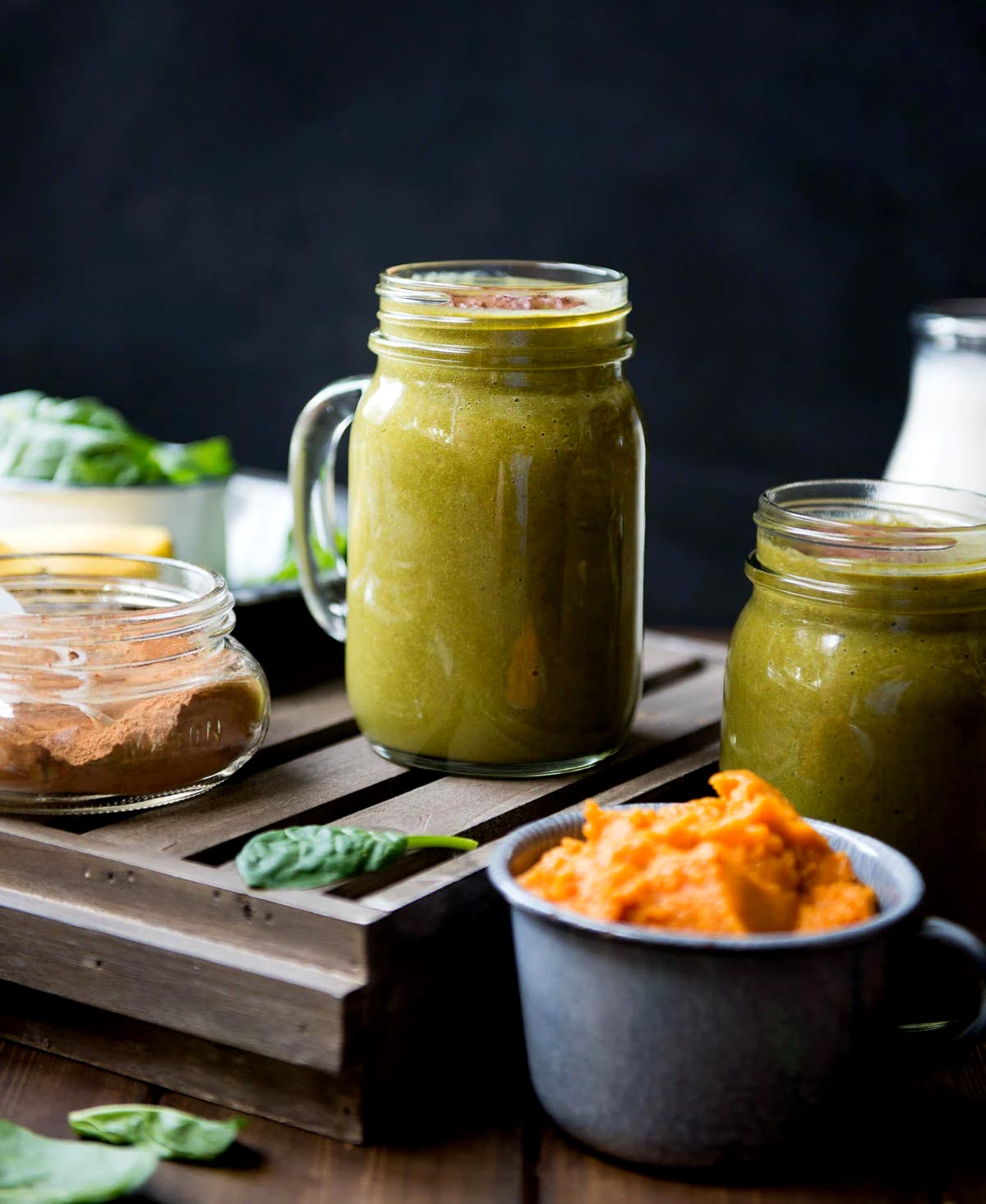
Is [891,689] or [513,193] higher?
[513,193]

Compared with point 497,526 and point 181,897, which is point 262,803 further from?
point 497,526

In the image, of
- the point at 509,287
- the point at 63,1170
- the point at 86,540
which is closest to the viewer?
the point at 63,1170

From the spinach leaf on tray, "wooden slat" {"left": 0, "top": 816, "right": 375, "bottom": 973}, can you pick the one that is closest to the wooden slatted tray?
"wooden slat" {"left": 0, "top": 816, "right": 375, "bottom": 973}

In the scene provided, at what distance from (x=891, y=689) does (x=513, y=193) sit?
181 cm

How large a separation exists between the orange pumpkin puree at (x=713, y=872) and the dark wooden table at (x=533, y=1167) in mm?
122

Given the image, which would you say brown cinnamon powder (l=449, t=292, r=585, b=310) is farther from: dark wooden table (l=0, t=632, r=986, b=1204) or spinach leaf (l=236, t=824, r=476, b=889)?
dark wooden table (l=0, t=632, r=986, b=1204)

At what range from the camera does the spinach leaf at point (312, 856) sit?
97cm

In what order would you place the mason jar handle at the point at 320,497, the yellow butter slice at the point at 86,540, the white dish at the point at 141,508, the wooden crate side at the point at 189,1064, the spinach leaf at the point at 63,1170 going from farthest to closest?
the white dish at the point at 141,508, the yellow butter slice at the point at 86,540, the mason jar handle at the point at 320,497, the wooden crate side at the point at 189,1064, the spinach leaf at the point at 63,1170

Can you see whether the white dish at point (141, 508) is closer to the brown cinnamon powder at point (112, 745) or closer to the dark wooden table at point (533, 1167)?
the brown cinnamon powder at point (112, 745)

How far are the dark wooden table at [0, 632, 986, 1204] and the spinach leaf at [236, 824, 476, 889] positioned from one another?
146mm

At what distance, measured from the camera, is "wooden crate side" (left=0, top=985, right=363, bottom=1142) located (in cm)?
95

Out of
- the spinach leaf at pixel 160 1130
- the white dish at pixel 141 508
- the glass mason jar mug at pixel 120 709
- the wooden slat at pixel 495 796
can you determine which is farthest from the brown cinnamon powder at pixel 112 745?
the white dish at pixel 141 508

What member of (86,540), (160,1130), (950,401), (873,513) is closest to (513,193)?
(950,401)

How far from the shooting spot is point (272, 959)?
0.96 meters
